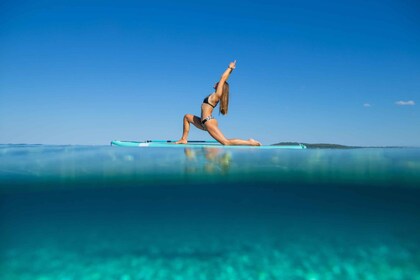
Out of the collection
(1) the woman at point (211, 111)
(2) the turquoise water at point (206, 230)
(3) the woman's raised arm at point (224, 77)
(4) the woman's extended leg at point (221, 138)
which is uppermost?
(3) the woman's raised arm at point (224, 77)

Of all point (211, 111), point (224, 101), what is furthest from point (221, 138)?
point (224, 101)

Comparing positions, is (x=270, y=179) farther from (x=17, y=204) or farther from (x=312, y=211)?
(x=17, y=204)

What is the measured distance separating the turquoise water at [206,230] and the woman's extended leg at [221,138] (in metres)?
5.99

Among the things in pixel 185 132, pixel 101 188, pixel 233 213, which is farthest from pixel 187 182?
pixel 185 132

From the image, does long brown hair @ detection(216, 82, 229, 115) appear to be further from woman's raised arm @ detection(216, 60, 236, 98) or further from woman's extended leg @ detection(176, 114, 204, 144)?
woman's extended leg @ detection(176, 114, 204, 144)

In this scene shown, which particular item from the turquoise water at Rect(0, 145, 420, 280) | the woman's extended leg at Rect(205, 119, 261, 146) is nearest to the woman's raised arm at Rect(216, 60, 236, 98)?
the woman's extended leg at Rect(205, 119, 261, 146)

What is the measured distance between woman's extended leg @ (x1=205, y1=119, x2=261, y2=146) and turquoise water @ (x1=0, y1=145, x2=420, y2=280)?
236 inches

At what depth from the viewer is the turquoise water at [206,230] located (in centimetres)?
184

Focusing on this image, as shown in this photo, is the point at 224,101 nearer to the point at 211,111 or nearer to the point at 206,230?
the point at 211,111

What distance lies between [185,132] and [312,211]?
8233 mm

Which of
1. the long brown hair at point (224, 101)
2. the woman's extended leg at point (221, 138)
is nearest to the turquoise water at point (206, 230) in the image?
the woman's extended leg at point (221, 138)

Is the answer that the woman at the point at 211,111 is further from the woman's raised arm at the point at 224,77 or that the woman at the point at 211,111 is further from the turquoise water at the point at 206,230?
the turquoise water at the point at 206,230

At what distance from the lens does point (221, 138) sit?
1057cm

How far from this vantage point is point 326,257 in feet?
6.47
